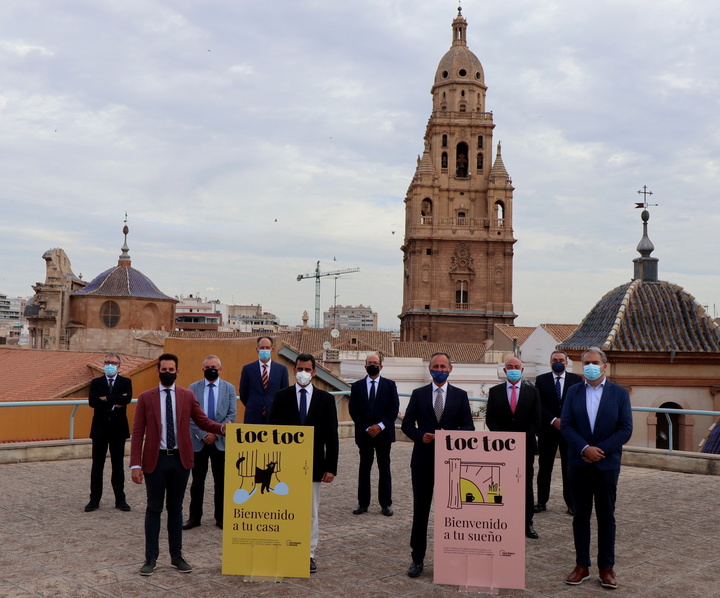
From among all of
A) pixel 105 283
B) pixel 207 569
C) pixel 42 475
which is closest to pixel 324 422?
pixel 207 569

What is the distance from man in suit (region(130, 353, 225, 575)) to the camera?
20.5 ft

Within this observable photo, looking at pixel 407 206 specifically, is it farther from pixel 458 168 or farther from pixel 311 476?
pixel 311 476

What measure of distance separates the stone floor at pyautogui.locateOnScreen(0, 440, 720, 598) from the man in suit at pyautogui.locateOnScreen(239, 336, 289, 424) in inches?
57.8

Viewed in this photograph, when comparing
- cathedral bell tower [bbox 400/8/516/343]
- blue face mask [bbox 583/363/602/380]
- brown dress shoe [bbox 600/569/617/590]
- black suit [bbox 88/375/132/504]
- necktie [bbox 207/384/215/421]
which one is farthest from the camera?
cathedral bell tower [bbox 400/8/516/343]

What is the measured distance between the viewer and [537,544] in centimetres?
748

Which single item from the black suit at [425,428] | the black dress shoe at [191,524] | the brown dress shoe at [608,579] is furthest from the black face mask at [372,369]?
the brown dress shoe at [608,579]

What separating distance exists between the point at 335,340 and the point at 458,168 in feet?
85.0

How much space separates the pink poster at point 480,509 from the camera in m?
6.05

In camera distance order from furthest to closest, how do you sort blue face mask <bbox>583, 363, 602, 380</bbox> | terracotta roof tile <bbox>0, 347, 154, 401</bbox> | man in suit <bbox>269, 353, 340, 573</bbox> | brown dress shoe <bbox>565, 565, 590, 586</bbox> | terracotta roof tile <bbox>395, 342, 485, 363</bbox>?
terracotta roof tile <bbox>395, 342, 485, 363</bbox> < terracotta roof tile <bbox>0, 347, 154, 401</bbox> < man in suit <bbox>269, 353, 340, 573</bbox> < blue face mask <bbox>583, 363, 602, 380</bbox> < brown dress shoe <bbox>565, 565, 590, 586</bbox>

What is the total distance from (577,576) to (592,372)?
1783 millimetres

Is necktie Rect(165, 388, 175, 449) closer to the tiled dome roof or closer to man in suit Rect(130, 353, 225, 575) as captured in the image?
man in suit Rect(130, 353, 225, 575)

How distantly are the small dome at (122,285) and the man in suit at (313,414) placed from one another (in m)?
37.4

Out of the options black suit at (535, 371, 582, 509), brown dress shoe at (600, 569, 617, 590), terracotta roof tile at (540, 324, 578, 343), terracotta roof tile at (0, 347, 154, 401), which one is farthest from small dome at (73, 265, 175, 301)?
brown dress shoe at (600, 569, 617, 590)

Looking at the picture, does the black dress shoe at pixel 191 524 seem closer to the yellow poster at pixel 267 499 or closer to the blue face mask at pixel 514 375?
the yellow poster at pixel 267 499
